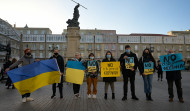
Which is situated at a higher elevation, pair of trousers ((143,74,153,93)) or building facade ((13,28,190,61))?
building facade ((13,28,190,61))

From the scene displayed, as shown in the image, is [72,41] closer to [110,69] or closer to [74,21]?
[74,21]

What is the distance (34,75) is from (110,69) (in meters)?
3.27

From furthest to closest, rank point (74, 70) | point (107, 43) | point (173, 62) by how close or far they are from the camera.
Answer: point (107, 43), point (74, 70), point (173, 62)

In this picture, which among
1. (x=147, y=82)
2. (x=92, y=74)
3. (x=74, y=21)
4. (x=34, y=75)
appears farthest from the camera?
(x=74, y=21)

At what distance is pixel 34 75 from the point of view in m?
7.11

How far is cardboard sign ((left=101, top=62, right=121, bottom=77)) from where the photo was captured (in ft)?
26.1

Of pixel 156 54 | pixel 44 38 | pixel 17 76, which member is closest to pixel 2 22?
pixel 44 38

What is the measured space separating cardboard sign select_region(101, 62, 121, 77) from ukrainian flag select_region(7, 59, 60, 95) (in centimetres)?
204

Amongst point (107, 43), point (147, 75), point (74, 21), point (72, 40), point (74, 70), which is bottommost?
point (147, 75)

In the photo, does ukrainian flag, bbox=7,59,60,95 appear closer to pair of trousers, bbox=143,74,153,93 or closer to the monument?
pair of trousers, bbox=143,74,153,93

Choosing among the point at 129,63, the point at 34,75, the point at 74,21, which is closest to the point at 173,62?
the point at 129,63

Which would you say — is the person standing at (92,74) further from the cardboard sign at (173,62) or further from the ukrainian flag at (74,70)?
the cardboard sign at (173,62)

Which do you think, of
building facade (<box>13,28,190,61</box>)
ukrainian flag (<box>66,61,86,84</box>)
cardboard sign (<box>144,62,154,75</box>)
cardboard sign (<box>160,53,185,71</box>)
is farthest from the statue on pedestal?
building facade (<box>13,28,190,61</box>)

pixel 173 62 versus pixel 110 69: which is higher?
pixel 173 62
